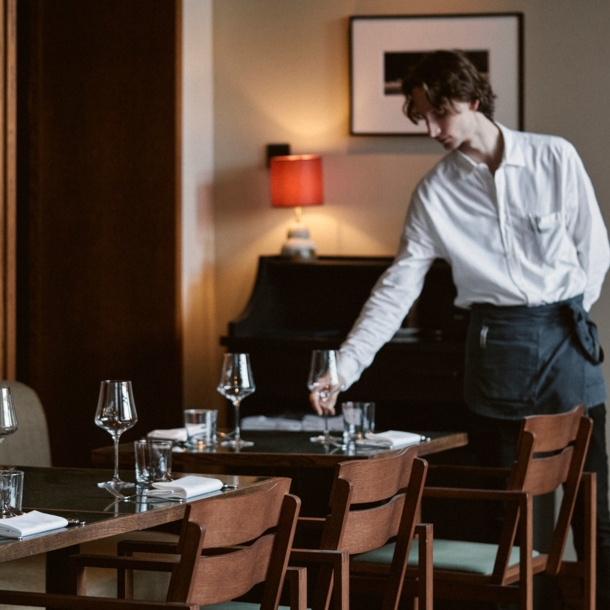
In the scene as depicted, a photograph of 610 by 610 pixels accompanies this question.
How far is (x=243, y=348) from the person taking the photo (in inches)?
160

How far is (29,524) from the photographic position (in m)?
1.68

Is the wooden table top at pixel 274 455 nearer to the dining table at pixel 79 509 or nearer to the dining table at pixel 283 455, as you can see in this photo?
the dining table at pixel 283 455

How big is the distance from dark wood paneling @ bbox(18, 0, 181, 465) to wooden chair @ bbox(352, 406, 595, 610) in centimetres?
204

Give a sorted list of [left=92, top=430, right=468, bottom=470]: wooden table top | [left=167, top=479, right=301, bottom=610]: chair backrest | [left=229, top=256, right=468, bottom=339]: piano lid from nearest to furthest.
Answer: [left=167, top=479, right=301, bottom=610]: chair backrest
[left=92, top=430, right=468, bottom=470]: wooden table top
[left=229, top=256, right=468, bottom=339]: piano lid

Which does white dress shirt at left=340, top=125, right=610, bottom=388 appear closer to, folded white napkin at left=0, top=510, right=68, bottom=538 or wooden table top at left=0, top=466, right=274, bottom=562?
wooden table top at left=0, top=466, right=274, bottom=562

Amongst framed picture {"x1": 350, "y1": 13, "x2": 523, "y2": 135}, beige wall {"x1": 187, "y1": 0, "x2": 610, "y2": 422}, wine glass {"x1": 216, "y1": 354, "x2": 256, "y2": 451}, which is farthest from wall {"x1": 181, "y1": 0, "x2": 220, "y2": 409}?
wine glass {"x1": 216, "y1": 354, "x2": 256, "y2": 451}

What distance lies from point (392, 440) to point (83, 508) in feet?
3.43

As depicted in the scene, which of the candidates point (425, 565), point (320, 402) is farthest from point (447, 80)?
point (425, 565)

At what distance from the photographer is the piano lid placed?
427 cm

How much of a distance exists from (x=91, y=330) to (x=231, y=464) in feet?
6.99

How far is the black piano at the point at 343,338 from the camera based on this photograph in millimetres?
3930

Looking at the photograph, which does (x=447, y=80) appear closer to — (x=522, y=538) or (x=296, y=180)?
(x=522, y=538)

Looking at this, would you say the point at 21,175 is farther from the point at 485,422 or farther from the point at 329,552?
the point at 329,552

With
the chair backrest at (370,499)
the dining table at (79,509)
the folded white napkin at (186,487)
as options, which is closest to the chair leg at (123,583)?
the dining table at (79,509)
